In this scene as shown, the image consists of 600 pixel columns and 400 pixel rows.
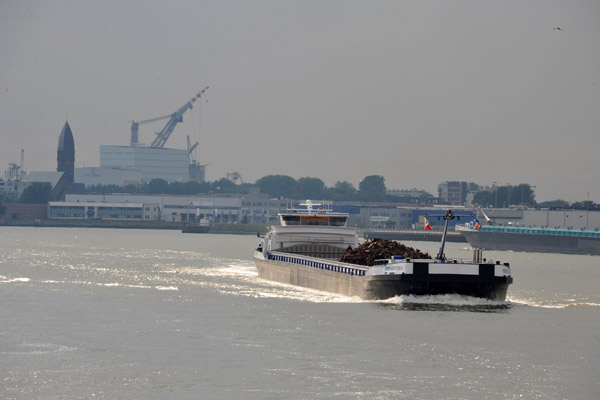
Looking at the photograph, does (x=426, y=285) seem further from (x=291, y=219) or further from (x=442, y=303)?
(x=291, y=219)

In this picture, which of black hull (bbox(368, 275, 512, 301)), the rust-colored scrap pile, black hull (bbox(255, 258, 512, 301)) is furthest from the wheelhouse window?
black hull (bbox(368, 275, 512, 301))

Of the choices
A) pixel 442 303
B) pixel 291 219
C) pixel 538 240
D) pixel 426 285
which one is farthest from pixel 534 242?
pixel 426 285

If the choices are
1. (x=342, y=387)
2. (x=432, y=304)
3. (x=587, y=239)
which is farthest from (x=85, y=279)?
(x=587, y=239)

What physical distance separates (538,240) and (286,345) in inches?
4755

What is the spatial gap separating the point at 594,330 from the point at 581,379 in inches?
491

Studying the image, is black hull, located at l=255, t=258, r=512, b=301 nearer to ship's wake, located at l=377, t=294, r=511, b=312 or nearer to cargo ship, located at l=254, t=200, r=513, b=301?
cargo ship, located at l=254, t=200, r=513, b=301

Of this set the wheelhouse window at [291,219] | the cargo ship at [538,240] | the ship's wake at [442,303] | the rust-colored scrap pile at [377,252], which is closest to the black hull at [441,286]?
the ship's wake at [442,303]

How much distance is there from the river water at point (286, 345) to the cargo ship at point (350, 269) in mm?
695

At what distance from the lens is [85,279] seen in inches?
2800

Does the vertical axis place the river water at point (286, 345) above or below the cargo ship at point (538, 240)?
below

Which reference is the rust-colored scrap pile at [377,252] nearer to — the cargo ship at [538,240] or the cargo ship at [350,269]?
the cargo ship at [350,269]

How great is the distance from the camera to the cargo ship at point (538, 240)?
485 ft

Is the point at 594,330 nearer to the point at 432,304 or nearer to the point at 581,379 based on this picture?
the point at 432,304

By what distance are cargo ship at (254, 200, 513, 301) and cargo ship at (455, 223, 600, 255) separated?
219 ft
